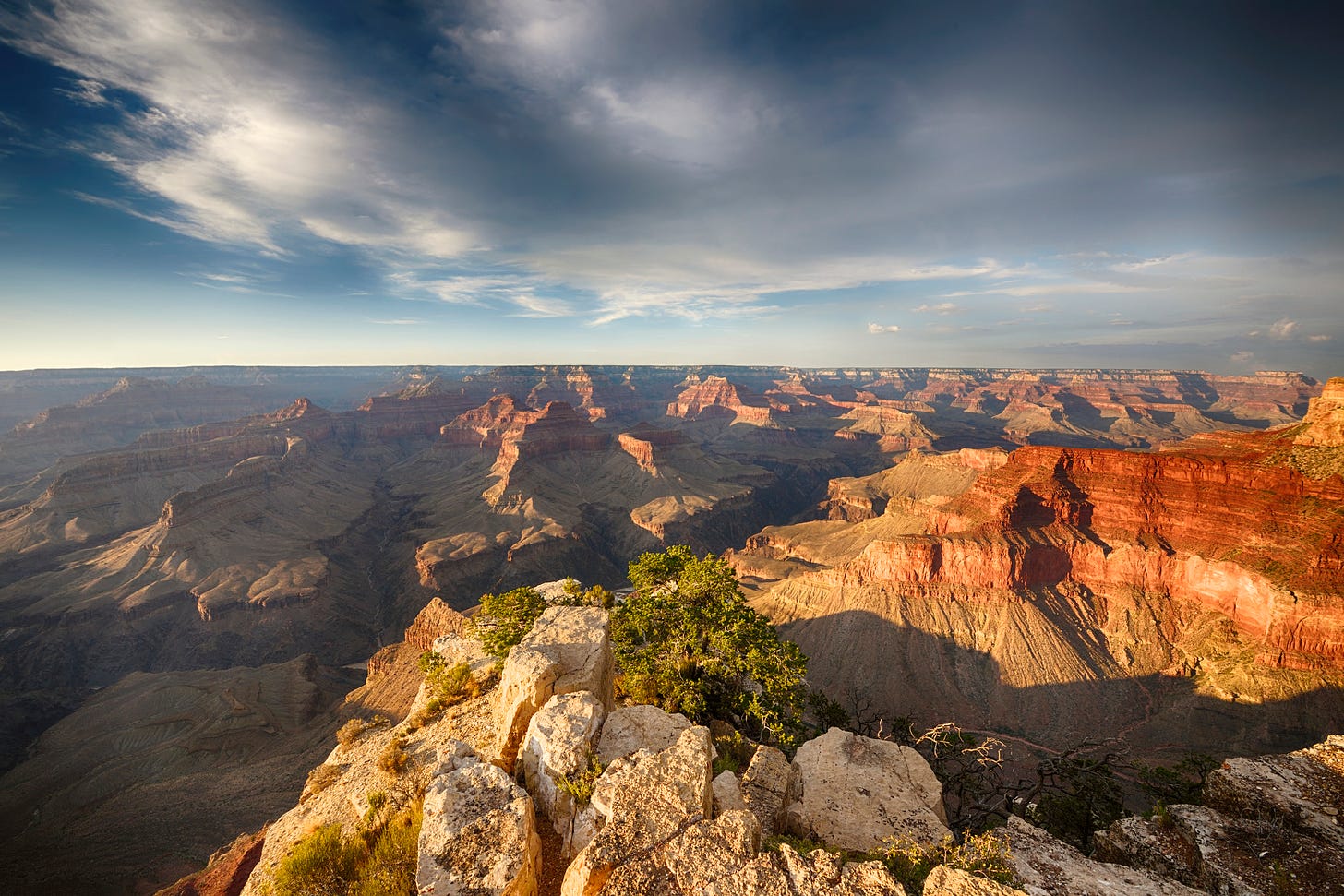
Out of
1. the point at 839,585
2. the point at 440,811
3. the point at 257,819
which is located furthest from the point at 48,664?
the point at 839,585

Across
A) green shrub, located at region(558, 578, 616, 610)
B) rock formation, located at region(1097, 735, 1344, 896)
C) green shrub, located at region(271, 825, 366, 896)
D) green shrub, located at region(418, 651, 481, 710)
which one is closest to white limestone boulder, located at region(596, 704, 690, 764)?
green shrub, located at region(271, 825, 366, 896)

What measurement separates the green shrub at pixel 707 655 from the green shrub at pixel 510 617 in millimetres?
4213

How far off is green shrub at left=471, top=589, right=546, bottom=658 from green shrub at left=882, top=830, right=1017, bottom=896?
1656 cm

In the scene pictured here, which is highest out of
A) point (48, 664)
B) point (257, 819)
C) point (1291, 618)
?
point (1291, 618)

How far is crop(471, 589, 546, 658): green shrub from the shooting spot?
75.6 feet

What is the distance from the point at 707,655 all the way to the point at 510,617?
10220mm

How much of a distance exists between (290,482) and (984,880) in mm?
173757

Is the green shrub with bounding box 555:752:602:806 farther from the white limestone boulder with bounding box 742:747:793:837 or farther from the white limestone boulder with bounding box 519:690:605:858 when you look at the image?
the white limestone boulder with bounding box 742:747:793:837

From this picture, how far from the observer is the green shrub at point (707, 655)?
20875 millimetres

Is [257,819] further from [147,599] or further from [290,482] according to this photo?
[290,482]

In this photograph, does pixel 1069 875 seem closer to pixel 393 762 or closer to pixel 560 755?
pixel 560 755

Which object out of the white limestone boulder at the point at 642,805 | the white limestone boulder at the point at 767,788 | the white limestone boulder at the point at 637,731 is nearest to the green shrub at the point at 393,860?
the white limestone boulder at the point at 642,805

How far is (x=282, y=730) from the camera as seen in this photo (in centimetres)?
5394

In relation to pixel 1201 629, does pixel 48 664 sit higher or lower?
lower
